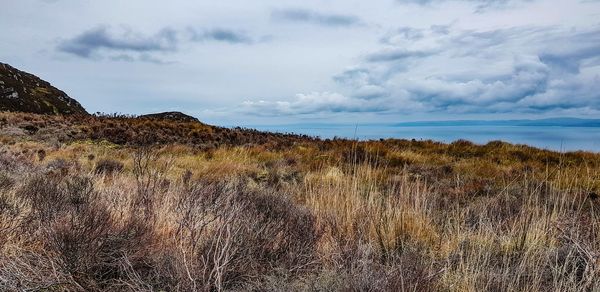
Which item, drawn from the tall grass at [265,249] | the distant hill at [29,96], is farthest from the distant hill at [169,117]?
the tall grass at [265,249]

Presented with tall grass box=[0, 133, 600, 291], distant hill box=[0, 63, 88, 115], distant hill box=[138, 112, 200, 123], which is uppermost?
distant hill box=[0, 63, 88, 115]

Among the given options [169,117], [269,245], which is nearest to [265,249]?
[269,245]

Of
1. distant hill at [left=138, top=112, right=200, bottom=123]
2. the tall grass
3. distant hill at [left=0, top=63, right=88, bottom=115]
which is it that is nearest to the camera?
the tall grass

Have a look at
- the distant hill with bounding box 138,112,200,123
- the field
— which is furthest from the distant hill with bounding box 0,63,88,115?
the field

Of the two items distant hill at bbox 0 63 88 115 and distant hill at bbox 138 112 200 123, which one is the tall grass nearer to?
distant hill at bbox 138 112 200 123

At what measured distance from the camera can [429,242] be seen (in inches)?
172

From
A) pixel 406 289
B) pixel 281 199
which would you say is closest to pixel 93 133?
pixel 281 199

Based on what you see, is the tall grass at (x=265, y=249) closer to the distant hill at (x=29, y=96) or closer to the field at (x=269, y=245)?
the field at (x=269, y=245)

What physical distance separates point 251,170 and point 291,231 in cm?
727

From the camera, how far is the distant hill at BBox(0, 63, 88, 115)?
2017 inches

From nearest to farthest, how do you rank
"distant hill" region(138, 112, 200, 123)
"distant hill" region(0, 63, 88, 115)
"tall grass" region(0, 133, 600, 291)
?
"tall grass" region(0, 133, 600, 291) < "distant hill" region(138, 112, 200, 123) < "distant hill" region(0, 63, 88, 115)

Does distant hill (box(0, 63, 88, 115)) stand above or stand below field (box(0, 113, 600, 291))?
above

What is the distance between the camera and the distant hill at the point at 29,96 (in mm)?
51234

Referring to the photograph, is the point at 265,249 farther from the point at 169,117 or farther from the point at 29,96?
the point at 29,96
